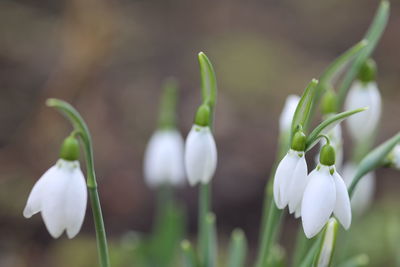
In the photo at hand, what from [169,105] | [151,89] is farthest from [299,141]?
[151,89]

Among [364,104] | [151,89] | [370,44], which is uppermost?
[151,89]

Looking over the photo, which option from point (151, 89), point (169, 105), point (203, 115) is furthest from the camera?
point (151, 89)

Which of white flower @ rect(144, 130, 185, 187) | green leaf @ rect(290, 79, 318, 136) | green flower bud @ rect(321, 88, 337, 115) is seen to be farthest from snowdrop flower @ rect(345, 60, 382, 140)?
white flower @ rect(144, 130, 185, 187)

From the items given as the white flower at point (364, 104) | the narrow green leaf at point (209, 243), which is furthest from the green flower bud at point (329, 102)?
the narrow green leaf at point (209, 243)

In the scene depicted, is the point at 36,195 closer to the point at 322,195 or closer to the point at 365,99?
the point at 322,195

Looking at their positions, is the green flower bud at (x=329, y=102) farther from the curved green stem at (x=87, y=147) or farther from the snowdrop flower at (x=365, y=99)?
the curved green stem at (x=87, y=147)

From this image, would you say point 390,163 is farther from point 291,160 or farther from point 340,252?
point 340,252
